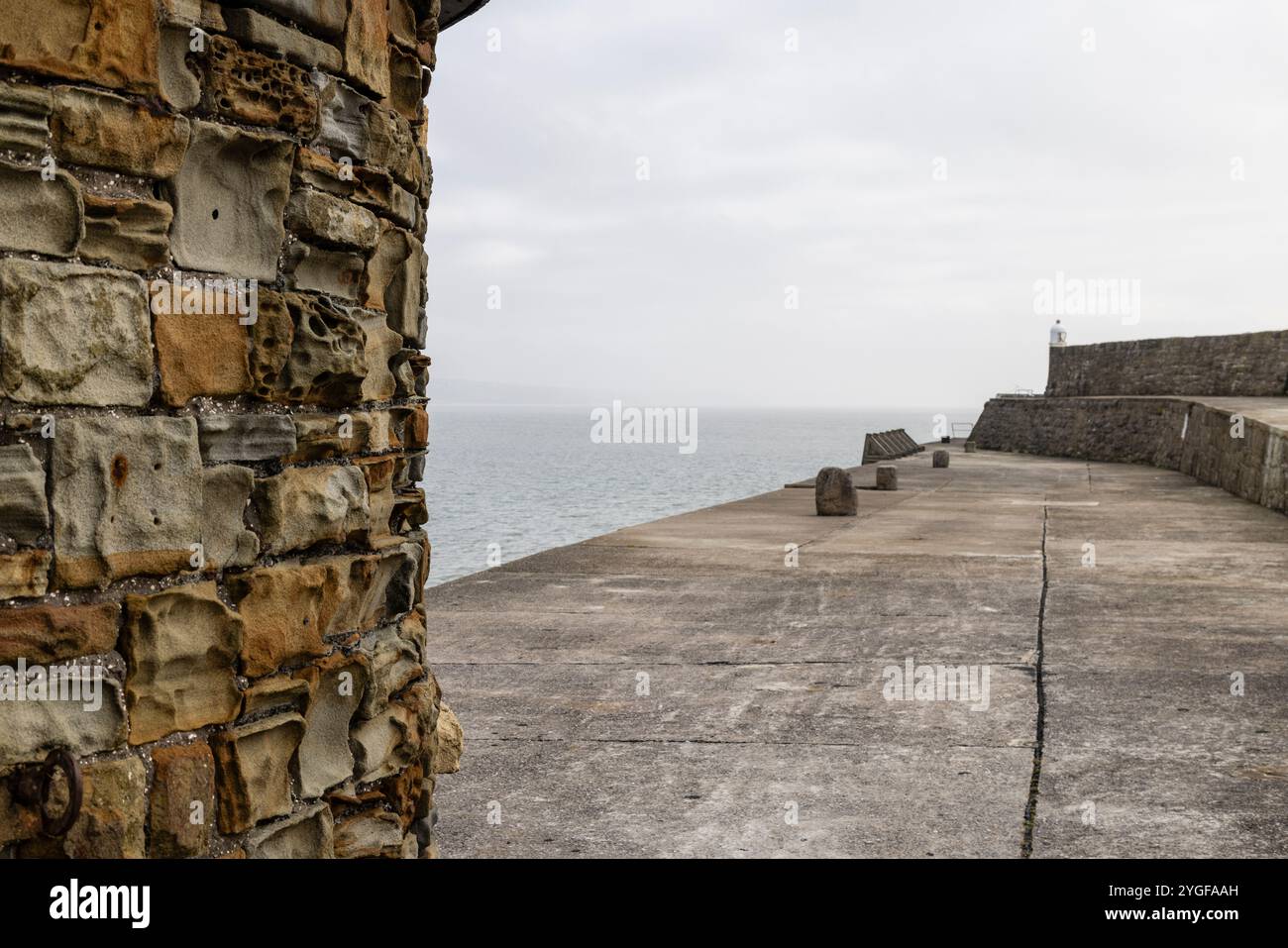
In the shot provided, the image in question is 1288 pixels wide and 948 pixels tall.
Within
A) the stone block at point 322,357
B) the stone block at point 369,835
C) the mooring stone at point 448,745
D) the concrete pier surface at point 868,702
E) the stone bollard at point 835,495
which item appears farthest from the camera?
the stone bollard at point 835,495

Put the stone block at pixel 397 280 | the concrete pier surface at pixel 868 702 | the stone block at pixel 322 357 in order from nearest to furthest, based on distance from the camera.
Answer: the stone block at pixel 322 357
the stone block at pixel 397 280
the concrete pier surface at pixel 868 702

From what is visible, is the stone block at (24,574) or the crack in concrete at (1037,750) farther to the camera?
the crack in concrete at (1037,750)

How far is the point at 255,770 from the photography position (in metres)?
3.03

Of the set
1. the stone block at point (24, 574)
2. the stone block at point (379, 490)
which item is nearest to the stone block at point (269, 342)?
the stone block at point (379, 490)

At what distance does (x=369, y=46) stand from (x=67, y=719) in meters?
1.86

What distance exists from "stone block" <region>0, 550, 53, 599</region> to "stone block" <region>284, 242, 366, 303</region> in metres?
0.93

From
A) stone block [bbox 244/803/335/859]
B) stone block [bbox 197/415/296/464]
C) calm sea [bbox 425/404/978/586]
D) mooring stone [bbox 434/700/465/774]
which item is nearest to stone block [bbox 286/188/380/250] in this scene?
stone block [bbox 197/415/296/464]

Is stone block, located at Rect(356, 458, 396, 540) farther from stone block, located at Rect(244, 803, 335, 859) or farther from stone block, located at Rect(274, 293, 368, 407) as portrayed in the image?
stone block, located at Rect(244, 803, 335, 859)

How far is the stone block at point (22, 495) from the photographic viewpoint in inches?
99.0

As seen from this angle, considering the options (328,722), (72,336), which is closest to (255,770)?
(328,722)

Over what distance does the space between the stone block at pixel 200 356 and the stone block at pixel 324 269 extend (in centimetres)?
25

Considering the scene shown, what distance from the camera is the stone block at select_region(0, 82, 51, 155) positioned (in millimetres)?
2502

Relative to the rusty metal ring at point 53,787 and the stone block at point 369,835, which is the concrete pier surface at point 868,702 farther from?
the rusty metal ring at point 53,787
